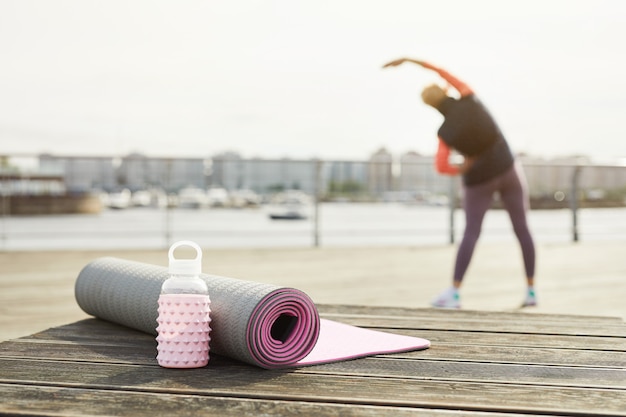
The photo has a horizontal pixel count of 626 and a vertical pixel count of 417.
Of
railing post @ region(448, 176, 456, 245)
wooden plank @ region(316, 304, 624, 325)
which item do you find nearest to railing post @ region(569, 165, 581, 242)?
railing post @ region(448, 176, 456, 245)

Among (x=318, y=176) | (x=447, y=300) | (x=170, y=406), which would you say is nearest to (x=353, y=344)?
(x=170, y=406)

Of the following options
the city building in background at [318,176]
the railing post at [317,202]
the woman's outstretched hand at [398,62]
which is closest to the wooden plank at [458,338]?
the woman's outstretched hand at [398,62]

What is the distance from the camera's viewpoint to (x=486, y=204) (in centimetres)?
328

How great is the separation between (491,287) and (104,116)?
39.8m

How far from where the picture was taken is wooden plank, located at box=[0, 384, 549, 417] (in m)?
0.86

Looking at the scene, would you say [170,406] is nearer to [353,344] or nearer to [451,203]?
[353,344]

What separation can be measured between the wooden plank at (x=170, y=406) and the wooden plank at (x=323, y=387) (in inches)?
0.9

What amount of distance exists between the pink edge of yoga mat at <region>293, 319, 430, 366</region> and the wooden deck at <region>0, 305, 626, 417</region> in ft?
0.07

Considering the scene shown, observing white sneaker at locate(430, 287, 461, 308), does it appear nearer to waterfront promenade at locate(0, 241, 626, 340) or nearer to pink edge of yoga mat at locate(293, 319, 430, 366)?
waterfront promenade at locate(0, 241, 626, 340)

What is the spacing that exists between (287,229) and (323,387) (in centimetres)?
550

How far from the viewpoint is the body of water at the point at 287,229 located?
6195 millimetres

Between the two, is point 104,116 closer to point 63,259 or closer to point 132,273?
point 63,259

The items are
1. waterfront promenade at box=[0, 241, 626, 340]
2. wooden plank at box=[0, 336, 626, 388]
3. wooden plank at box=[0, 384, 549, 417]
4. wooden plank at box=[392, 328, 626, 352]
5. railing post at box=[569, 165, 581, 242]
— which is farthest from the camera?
railing post at box=[569, 165, 581, 242]

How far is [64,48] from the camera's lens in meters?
11.7
